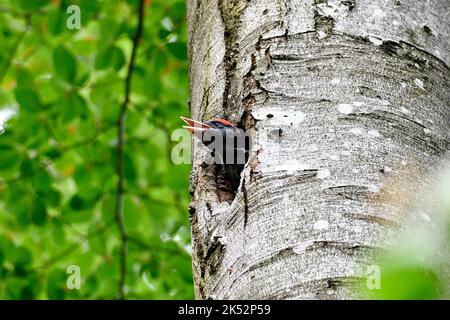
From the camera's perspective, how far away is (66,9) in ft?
13.8

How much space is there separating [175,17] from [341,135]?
9.99 ft

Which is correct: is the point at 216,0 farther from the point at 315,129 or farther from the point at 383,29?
the point at 315,129

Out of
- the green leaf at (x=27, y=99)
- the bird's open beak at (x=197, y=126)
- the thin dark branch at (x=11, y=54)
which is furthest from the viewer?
the thin dark branch at (x=11, y=54)

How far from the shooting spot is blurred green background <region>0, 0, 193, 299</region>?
4289 millimetres

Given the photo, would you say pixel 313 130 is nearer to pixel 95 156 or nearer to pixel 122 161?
pixel 122 161

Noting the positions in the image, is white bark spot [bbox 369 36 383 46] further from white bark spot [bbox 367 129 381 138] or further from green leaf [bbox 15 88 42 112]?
green leaf [bbox 15 88 42 112]

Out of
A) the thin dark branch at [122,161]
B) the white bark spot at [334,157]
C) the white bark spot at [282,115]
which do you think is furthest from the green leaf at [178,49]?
the white bark spot at [334,157]

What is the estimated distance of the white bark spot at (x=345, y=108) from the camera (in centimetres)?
199

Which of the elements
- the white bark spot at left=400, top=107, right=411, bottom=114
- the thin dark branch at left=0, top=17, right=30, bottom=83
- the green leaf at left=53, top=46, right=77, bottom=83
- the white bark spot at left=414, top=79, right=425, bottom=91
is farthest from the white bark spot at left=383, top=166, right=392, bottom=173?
the thin dark branch at left=0, top=17, right=30, bottom=83

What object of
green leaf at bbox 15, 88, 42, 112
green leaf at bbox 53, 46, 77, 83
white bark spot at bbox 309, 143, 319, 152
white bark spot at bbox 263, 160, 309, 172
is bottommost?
white bark spot at bbox 263, 160, 309, 172

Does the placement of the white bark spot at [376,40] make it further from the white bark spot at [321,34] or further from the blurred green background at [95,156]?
the blurred green background at [95,156]

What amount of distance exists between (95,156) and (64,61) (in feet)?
2.73

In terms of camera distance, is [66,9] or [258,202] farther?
[66,9]
